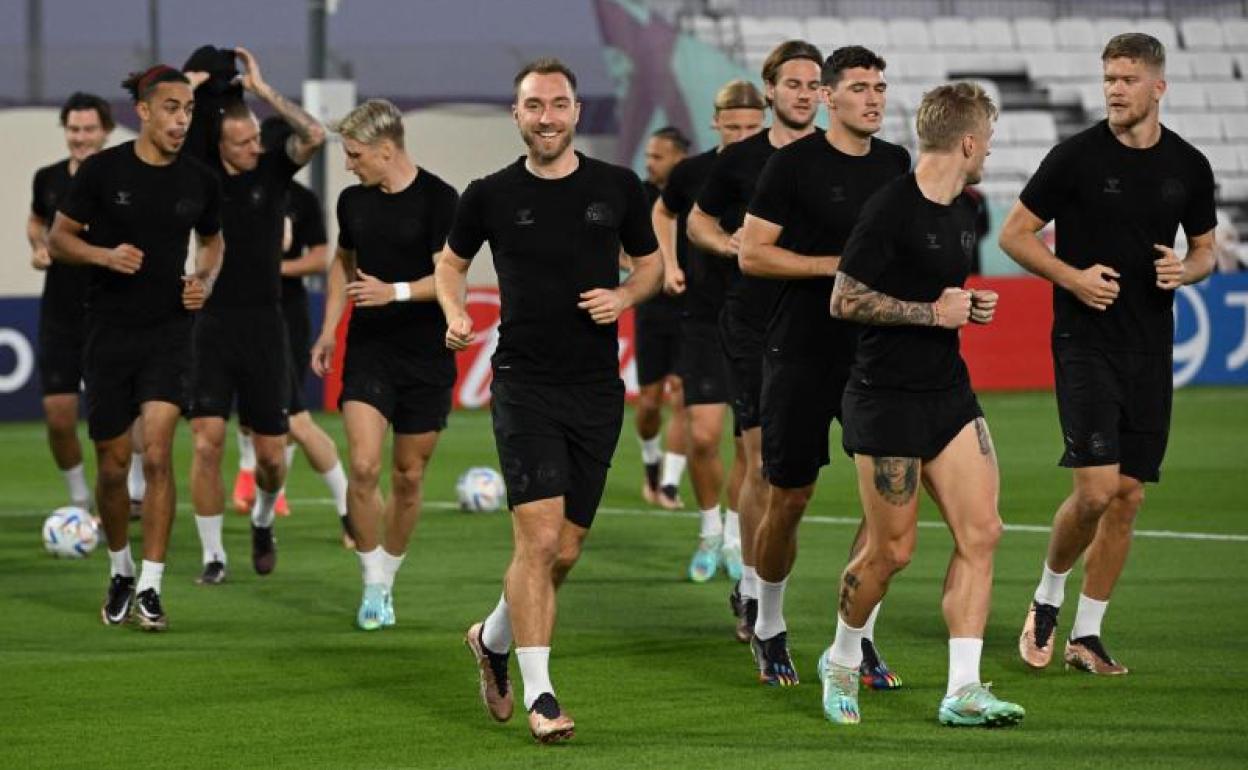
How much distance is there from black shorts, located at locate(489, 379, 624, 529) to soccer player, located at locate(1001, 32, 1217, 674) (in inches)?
83.1

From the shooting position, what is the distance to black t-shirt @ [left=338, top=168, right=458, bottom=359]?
38.2 ft

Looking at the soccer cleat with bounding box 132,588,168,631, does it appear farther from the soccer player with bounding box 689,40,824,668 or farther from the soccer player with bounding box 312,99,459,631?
the soccer player with bounding box 689,40,824,668

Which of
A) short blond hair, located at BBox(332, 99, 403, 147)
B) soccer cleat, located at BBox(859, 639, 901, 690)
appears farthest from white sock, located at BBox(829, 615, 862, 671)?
short blond hair, located at BBox(332, 99, 403, 147)

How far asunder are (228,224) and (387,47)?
20.9 metres

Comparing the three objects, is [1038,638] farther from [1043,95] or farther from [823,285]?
[1043,95]

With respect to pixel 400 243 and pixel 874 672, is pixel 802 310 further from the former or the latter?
pixel 400 243

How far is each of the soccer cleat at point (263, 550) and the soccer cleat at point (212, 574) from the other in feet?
1.09

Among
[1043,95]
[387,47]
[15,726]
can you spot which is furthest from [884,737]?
[1043,95]

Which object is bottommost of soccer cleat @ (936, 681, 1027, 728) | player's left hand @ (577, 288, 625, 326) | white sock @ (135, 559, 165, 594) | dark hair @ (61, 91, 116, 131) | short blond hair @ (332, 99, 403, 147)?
white sock @ (135, 559, 165, 594)

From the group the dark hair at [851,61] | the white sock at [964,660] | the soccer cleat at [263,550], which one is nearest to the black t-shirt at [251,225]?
the soccer cleat at [263,550]

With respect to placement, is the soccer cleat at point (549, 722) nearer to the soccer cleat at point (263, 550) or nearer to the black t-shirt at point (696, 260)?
the black t-shirt at point (696, 260)

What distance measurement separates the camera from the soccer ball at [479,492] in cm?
1667

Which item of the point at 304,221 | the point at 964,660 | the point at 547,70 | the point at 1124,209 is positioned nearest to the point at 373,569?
the point at 547,70

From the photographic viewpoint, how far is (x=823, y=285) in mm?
9906
